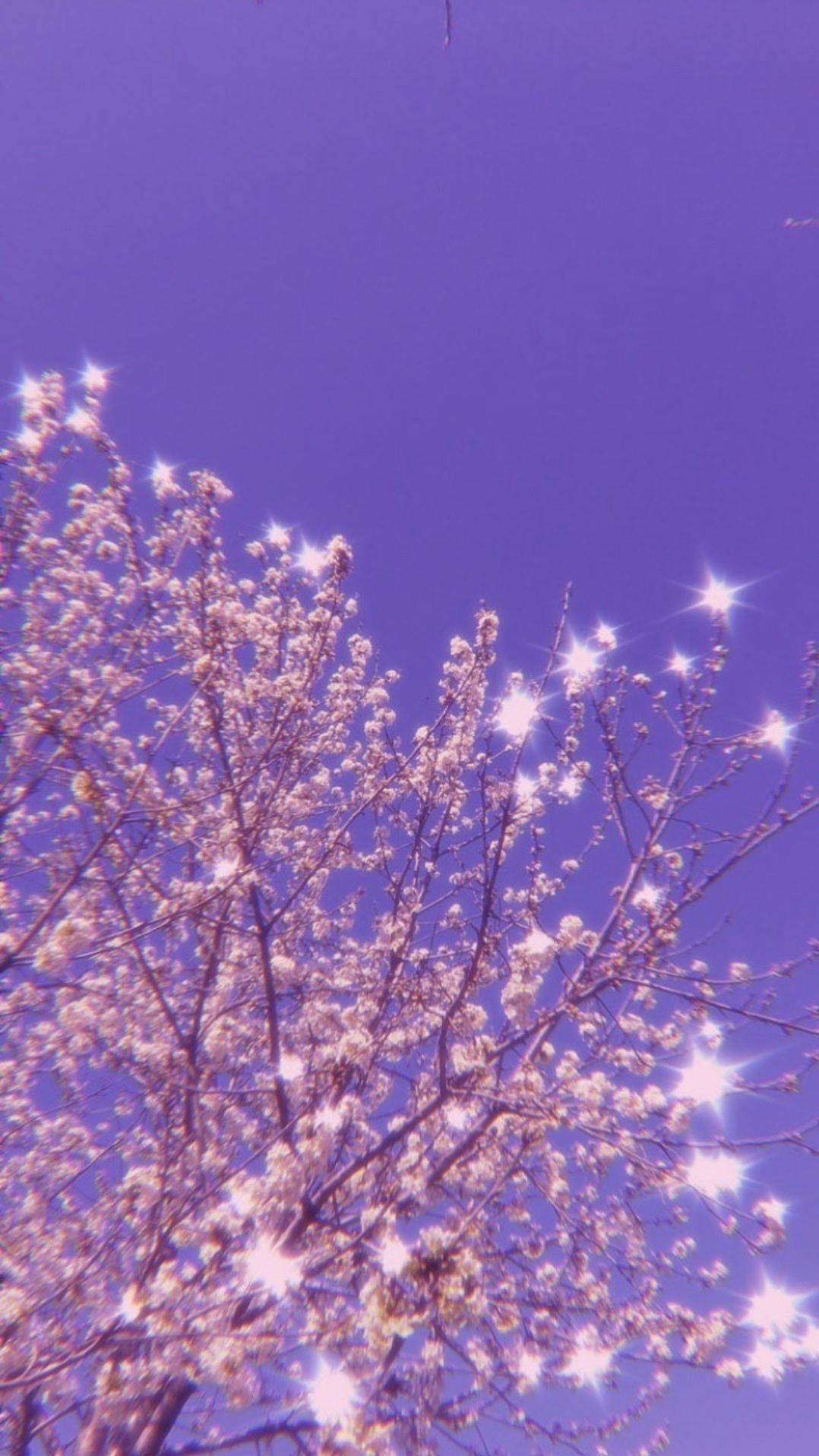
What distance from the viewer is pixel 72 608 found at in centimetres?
503

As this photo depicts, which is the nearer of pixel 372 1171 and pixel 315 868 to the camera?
pixel 315 868

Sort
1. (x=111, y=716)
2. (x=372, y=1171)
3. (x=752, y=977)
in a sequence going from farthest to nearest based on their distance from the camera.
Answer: (x=111, y=716) → (x=372, y=1171) → (x=752, y=977)

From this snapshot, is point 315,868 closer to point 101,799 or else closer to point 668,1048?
point 101,799

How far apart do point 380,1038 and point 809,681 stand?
115 inches

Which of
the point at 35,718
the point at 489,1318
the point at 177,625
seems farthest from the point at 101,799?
the point at 489,1318

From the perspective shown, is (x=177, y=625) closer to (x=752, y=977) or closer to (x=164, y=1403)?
(x=752, y=977)

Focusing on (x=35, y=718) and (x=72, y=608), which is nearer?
(x=35, y=718)

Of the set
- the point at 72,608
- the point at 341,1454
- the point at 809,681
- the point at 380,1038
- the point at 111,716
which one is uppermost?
the point at 809,681

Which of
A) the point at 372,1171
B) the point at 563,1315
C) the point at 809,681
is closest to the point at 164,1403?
the point at 372,1171

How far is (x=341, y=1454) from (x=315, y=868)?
2.72 metres

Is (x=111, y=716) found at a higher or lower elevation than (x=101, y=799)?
higher

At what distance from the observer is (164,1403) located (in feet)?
13.7

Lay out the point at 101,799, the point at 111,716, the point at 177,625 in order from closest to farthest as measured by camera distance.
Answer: the point at 101,799, the point at 177,625, the point at 111,716

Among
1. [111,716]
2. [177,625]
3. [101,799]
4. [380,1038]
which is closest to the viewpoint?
[101,799]
